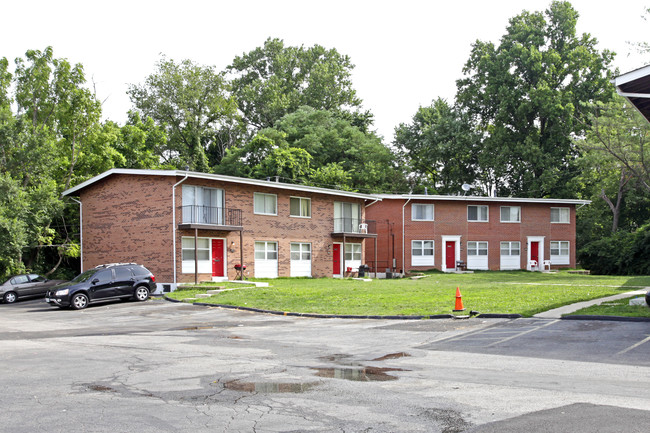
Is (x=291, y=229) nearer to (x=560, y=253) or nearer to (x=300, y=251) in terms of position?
(x=300, y=251)

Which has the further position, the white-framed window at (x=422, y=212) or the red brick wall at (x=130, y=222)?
the white-framed window at (x=422, y=212)

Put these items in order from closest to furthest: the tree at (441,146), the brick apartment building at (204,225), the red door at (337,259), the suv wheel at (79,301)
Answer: the suv wheel at (79,301), the brick apartment building at (204,225), the red door at (337,259), the tree at (441,146)

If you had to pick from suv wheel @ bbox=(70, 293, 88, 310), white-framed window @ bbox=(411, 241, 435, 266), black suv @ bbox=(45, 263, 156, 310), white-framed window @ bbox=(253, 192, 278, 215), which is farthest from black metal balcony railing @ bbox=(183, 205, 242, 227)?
white-framed window @ bbox=(411, 241, 435, 266)

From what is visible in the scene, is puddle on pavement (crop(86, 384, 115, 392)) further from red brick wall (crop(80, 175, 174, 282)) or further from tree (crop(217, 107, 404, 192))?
tree (crop(217, 107, 404, 192))

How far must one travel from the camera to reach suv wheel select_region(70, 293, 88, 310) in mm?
23984

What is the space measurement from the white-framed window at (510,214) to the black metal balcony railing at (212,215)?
74.0ft

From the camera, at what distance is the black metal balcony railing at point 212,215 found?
104 ft

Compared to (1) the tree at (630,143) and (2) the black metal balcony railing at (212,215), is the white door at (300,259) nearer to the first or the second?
(2) the black metal balcony railing at (212,215)

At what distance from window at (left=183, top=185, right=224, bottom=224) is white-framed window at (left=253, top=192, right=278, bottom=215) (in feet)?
8.09

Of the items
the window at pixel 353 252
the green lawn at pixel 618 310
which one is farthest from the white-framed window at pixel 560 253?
the green lawn at pixel 618 310

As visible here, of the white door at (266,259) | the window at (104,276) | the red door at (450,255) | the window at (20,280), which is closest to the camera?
the window at (104,276)

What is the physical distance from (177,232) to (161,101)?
93.5ft

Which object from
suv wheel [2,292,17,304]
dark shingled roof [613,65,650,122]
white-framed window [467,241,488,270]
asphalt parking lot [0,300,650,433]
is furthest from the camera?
white-framed window [467,241,488,270]

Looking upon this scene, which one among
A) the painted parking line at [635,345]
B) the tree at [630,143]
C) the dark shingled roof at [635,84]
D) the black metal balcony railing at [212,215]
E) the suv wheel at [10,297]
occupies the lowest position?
the suv wheel at [10,297]
